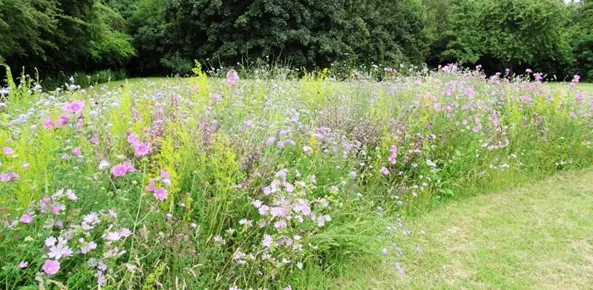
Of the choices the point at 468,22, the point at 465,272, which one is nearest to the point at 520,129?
the point at 465,272

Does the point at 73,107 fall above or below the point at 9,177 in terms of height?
above

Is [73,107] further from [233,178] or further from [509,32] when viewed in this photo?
[509,32]

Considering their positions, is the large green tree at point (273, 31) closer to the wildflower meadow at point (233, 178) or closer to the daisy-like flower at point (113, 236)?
the wildflower meadow at point (233, 178)

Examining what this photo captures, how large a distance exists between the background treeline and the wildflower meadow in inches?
402

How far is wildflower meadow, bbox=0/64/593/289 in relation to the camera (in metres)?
1.79

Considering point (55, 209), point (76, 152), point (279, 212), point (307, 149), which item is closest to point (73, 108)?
point (76, 152)

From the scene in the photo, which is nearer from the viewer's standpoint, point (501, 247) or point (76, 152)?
point (76, 152)

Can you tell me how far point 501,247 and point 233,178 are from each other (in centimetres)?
211

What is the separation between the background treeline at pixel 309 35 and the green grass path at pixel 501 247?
11249 millimetres

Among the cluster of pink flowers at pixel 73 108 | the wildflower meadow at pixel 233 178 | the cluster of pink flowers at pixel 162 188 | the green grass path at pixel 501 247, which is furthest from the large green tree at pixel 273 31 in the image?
the cluster of pink flowers at pixel 162 188

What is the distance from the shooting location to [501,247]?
318 cm

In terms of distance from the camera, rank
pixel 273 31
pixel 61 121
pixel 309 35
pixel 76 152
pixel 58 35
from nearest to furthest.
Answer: pixel 76 152 → pixel 61 121 → pixel 58 35 → pixel 273 31 → pixel 309 35

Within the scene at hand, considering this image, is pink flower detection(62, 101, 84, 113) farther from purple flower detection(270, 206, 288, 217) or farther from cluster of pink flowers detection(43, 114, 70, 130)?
purple flower detection(270, 206, 288, 217)

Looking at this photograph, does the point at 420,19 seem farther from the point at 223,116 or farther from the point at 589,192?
the point at 223,116
